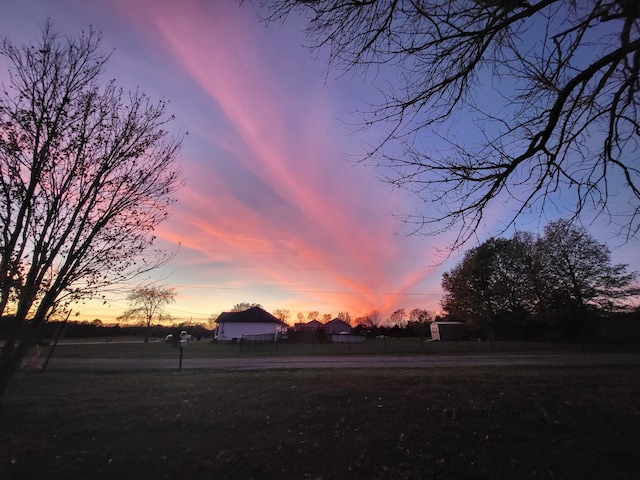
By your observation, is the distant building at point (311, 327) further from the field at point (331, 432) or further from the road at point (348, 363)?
the field at point (331, 432)

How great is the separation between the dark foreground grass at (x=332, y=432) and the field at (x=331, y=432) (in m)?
0.02

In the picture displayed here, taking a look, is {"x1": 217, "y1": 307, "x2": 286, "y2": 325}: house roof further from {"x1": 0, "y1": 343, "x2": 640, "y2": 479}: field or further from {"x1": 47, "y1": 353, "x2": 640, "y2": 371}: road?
{"x1": 0, "y1": 343, "x2": 640, "y2": 479}: field

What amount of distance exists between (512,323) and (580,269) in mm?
10238

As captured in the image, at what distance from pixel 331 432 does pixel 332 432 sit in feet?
0.06

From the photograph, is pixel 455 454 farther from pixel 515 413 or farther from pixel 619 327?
pixel 619 327

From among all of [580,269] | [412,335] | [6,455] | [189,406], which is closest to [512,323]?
[580,269]

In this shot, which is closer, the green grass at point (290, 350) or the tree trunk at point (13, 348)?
the tree trunk at point (13, 348)

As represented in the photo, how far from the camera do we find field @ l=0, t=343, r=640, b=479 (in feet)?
16.3

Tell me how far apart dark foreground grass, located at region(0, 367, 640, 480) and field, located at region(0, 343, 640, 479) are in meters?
0.02

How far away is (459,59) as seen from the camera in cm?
450

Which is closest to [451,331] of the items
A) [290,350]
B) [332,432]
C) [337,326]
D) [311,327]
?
[337,326]

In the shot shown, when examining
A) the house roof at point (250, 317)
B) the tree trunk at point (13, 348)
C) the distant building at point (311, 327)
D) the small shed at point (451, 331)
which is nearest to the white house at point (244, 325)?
the house roof at point (250, 317)

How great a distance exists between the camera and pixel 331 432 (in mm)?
6109

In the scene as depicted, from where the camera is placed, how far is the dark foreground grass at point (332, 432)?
4957 millimetres
